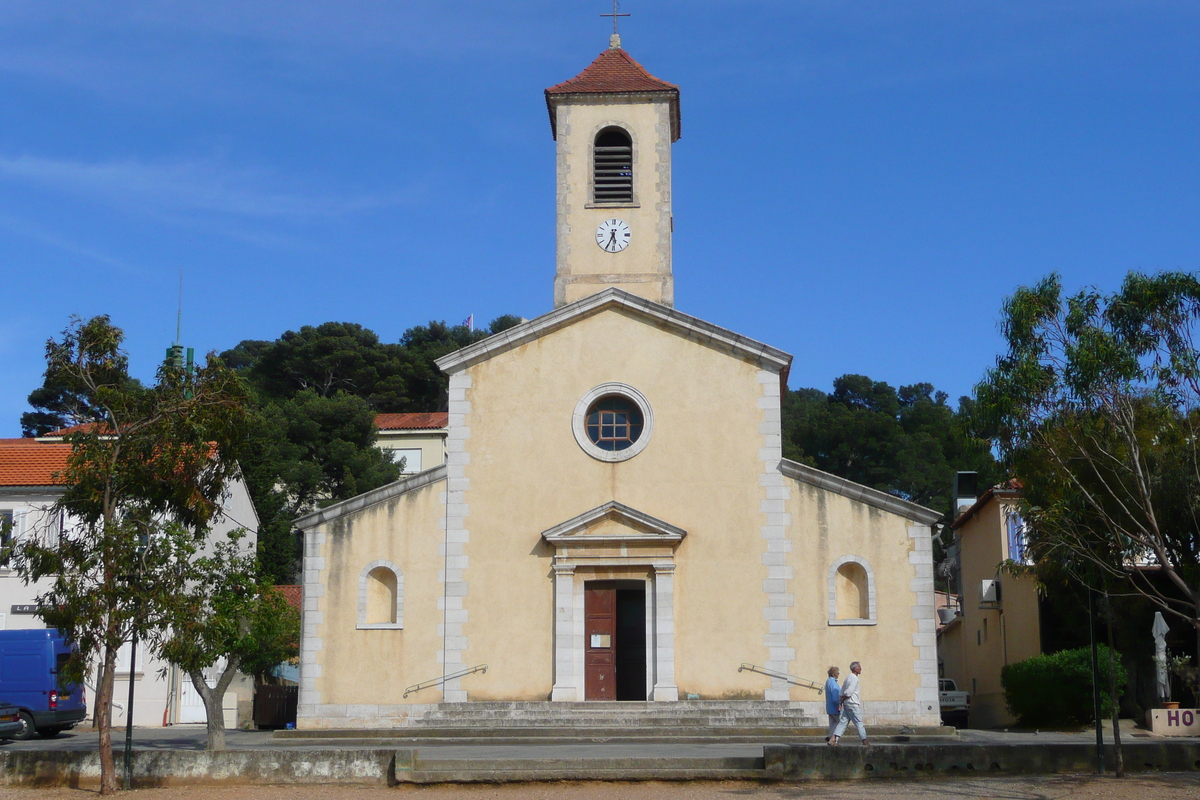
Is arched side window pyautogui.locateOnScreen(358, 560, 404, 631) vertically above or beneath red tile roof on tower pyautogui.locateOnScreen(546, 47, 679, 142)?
beneath

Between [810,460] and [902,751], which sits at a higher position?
[810,460]

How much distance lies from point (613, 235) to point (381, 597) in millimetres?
8858

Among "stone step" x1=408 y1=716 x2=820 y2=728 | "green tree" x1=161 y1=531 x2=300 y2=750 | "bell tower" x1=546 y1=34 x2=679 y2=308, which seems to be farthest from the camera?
"bell tower" x1=546 y1=34 x2=679 y2=308

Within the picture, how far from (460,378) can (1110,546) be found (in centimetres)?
1171

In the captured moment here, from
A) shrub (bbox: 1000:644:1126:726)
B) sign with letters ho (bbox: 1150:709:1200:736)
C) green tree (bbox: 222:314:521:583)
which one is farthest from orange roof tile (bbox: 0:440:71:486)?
sign with letters ho (bbox: 1150:709:1200:736)

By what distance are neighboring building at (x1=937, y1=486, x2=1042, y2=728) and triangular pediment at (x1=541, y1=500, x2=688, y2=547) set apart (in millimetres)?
8754

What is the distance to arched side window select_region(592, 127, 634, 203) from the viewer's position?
25734 mm

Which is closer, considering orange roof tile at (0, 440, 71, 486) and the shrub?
the shrub

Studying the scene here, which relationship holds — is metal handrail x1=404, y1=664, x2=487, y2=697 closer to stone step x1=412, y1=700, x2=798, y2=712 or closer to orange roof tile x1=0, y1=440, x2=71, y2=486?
stone step x1=412, y1=700, x2=798, y2=712

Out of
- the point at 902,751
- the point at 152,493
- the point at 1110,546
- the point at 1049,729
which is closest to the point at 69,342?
the point at 152,493

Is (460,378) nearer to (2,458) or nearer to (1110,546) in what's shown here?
(1110,546)

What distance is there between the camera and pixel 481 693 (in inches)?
850

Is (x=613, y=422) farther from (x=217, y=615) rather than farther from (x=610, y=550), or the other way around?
(x=217, y=615)

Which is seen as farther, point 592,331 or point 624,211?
point 624,211
